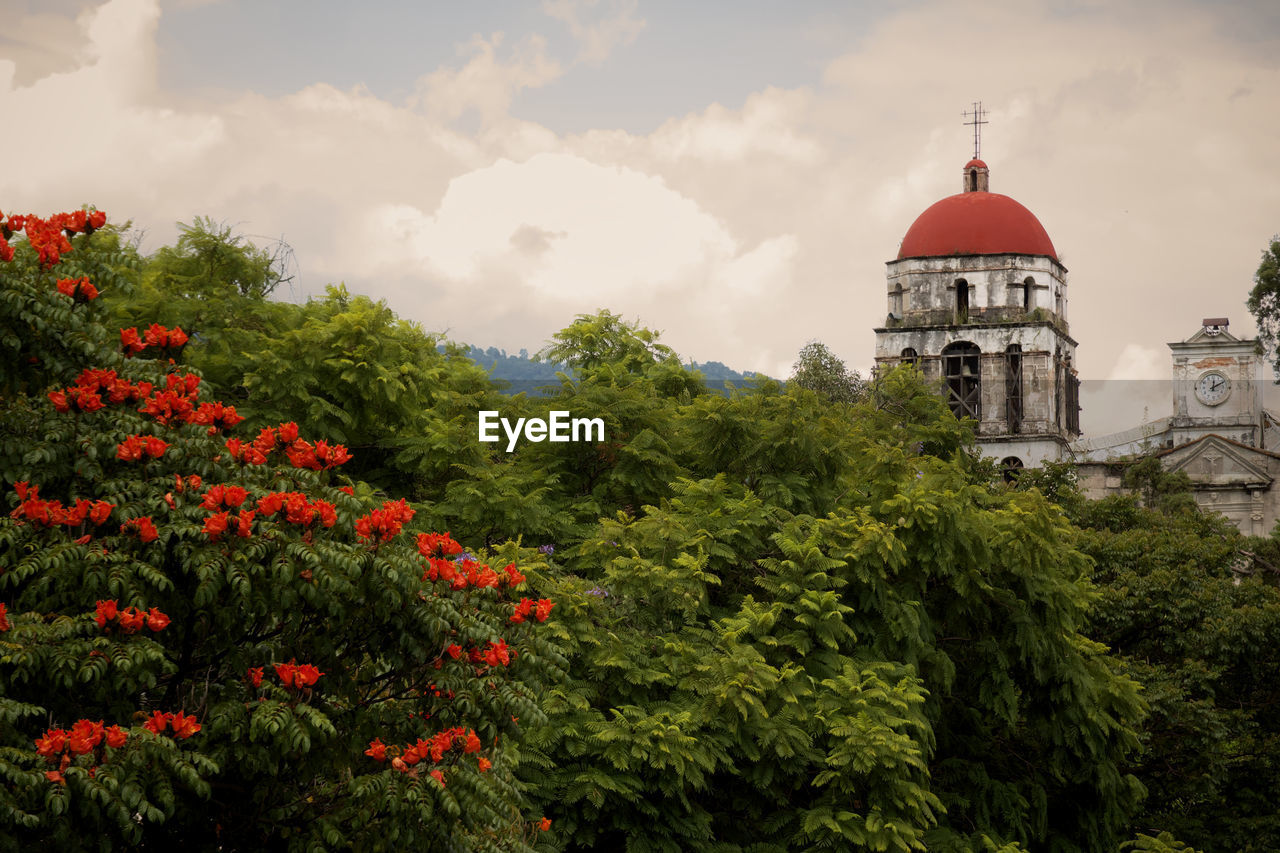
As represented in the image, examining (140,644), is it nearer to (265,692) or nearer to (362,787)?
(265,692)

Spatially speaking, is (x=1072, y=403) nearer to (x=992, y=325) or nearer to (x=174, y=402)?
(x=992, y=325)

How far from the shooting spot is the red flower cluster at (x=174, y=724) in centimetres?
667

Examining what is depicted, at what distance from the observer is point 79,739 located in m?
6.33

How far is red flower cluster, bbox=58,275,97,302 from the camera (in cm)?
799

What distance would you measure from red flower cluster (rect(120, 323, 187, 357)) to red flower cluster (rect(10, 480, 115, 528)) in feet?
4.81

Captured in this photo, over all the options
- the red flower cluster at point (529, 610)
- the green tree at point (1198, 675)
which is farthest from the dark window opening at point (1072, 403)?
the red flower cluster at point (529, 610)

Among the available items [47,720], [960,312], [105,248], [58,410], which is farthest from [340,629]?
[960,312]

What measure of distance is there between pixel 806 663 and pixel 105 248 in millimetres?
7158

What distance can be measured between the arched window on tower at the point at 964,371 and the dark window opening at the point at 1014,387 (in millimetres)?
885

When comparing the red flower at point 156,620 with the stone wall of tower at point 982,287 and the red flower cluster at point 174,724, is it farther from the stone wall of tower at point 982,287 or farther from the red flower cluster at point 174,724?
the stone wall of tower at point 982,287

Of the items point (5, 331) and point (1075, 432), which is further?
point (1075, 432)

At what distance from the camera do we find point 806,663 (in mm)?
12859

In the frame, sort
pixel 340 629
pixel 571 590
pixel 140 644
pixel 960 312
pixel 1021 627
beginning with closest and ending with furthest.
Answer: pixel 140 644 < pixel 340 629 < pixel 571 590 < pixel 1021 627 < pixel 960 312

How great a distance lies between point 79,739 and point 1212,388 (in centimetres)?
6036
